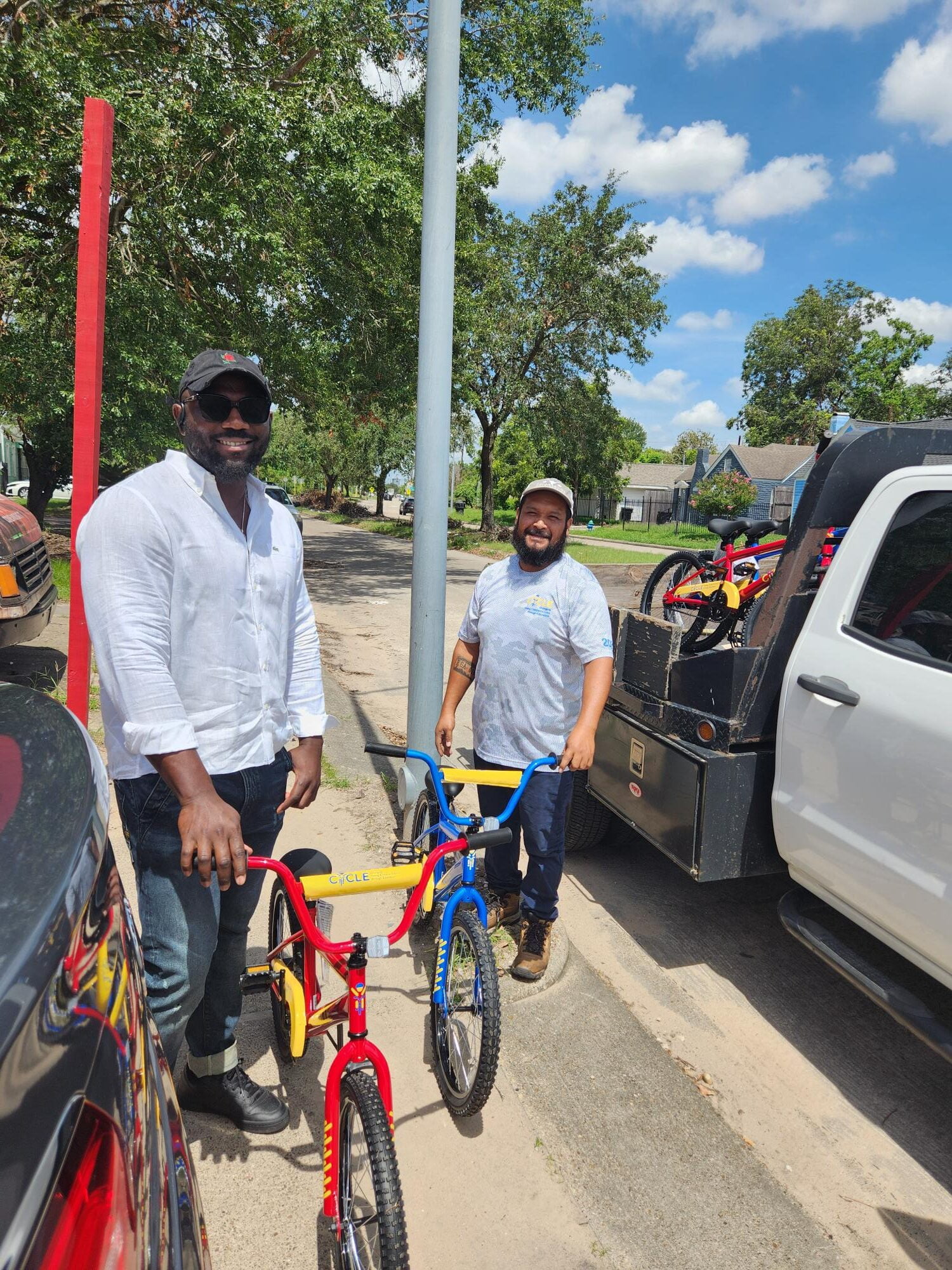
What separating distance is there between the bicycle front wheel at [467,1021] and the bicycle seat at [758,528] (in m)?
3.57

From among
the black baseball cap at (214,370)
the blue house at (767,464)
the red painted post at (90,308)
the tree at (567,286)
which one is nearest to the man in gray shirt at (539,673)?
the black baseball cap at (214,370)

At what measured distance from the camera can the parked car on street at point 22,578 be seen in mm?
5895

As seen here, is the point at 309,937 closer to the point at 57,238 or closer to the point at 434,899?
the point at 434,899

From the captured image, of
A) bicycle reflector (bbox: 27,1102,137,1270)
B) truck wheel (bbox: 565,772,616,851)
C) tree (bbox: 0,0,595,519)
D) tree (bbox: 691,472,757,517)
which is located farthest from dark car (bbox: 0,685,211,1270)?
tree (bbox: 691,472,757,517)

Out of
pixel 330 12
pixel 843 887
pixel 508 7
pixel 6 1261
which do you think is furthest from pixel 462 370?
pixel 6 1261

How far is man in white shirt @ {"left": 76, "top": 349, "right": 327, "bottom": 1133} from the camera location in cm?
188

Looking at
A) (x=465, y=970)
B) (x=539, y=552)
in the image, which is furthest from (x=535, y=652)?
(x=465, y=970)

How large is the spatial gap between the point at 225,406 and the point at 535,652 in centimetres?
156

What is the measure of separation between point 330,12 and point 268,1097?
1195cm

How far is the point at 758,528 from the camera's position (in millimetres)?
5387

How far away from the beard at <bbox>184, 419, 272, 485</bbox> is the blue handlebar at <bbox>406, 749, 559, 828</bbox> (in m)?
1.03

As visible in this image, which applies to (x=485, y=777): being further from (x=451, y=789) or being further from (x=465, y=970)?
(x=465, y=970)

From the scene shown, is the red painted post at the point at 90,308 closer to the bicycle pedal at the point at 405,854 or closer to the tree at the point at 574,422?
the bicycle pedal at the point at 405,854

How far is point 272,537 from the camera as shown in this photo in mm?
2230
